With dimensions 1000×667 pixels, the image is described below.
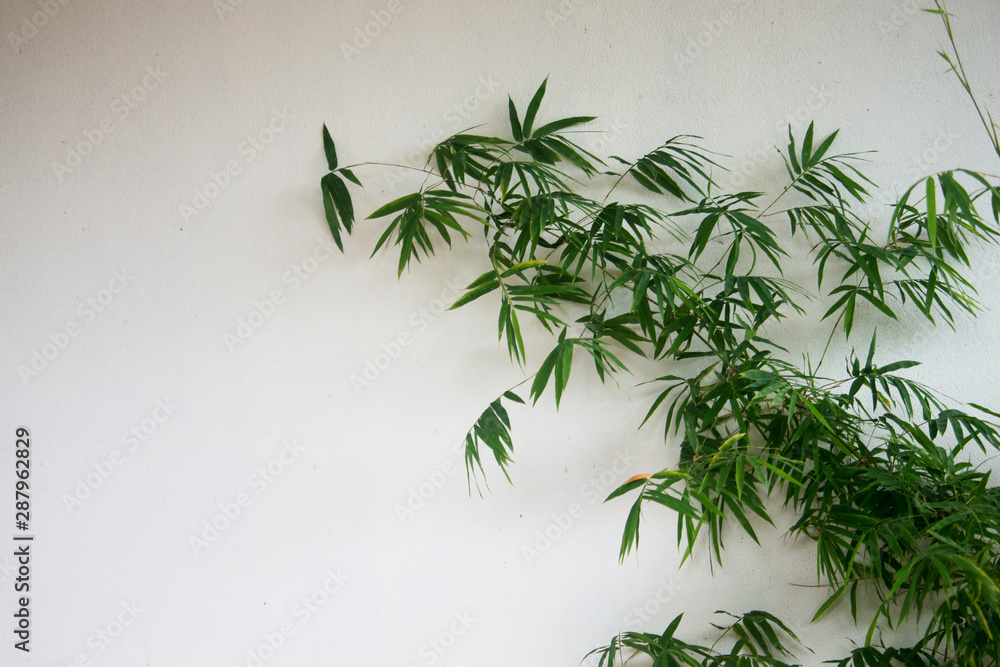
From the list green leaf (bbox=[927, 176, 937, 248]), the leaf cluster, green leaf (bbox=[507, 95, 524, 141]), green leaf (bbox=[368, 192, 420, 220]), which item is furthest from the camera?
green leaf (bbox=[507, 95, 524, 141])

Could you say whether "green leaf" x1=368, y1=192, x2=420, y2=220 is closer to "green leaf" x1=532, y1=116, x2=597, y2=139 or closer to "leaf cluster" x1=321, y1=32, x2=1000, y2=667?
"leaf cluster" x1=321, y1=32, x2=1000, y2=667

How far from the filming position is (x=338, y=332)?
67.0 inches

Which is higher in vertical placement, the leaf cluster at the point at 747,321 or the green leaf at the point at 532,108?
the green leaf at the point at 532,108

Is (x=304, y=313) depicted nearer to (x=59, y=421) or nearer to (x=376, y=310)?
(x=376, y=310)

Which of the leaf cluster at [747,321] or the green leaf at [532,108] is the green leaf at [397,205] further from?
the green leaf at [532,108]

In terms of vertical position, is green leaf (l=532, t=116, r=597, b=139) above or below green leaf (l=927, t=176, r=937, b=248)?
above

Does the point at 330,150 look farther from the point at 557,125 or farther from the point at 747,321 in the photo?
the point at 747,321

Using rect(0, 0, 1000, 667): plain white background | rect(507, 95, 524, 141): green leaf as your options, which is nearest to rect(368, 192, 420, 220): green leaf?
rect(0, 0, 1000, 667): plain white background

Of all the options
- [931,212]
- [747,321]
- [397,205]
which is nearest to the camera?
[931,212]

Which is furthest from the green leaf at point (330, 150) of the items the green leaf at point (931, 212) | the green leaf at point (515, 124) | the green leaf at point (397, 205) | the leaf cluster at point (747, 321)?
the green leaf at point (931, 212)

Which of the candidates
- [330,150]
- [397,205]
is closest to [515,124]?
[397,205]

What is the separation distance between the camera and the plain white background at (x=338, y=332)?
1.68 meters

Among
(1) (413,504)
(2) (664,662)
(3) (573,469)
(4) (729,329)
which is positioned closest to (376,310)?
(1) (413,504)

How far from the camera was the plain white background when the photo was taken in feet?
5.50
